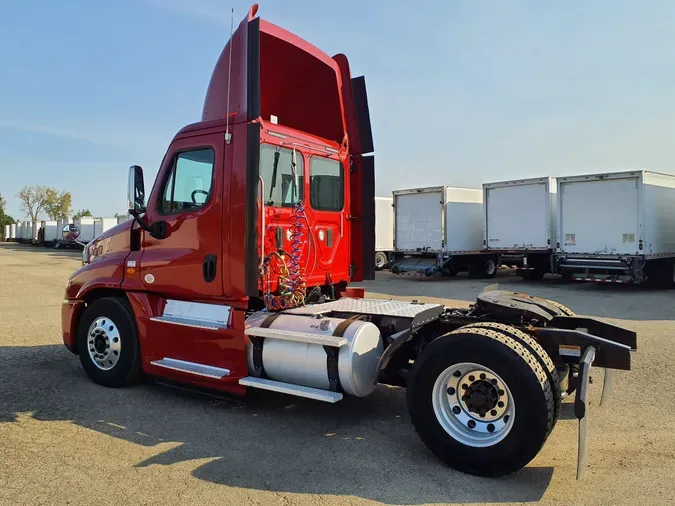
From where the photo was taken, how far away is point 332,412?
548 centimetres

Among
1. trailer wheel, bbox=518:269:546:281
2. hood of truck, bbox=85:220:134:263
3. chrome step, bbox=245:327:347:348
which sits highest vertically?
hood of truck, bbox=85:220:134:263

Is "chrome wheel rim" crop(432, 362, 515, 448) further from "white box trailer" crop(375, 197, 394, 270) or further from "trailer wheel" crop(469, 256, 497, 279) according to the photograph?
"white box trailer" crop(375, 197, 394, 270)

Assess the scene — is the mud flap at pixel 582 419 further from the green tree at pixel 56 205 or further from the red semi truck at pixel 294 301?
the green tree at pixel 56 205

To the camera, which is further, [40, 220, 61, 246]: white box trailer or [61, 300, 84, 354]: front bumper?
[40, 220, 61, 246]: white box trailer

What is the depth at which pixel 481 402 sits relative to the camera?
13.4ft

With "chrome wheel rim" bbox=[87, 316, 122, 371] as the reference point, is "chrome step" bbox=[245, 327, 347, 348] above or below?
above

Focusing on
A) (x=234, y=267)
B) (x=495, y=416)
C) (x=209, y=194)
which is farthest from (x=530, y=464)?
(x=209, y=194)

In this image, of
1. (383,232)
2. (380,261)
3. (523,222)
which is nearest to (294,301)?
(523,222)

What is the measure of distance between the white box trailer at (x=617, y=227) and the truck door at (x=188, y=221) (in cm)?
1477

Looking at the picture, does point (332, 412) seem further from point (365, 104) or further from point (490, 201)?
point (490, 201)

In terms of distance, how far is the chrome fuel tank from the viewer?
4.75 metres

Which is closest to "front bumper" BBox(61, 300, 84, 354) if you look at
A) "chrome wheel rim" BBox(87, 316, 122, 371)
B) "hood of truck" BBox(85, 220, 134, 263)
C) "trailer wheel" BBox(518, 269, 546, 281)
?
"chrome wheel rim" BBox(87, 316, 122, 371)

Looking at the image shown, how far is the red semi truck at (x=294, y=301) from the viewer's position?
4113 millimetres

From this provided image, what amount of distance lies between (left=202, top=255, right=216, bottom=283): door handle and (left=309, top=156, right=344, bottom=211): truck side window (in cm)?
135
